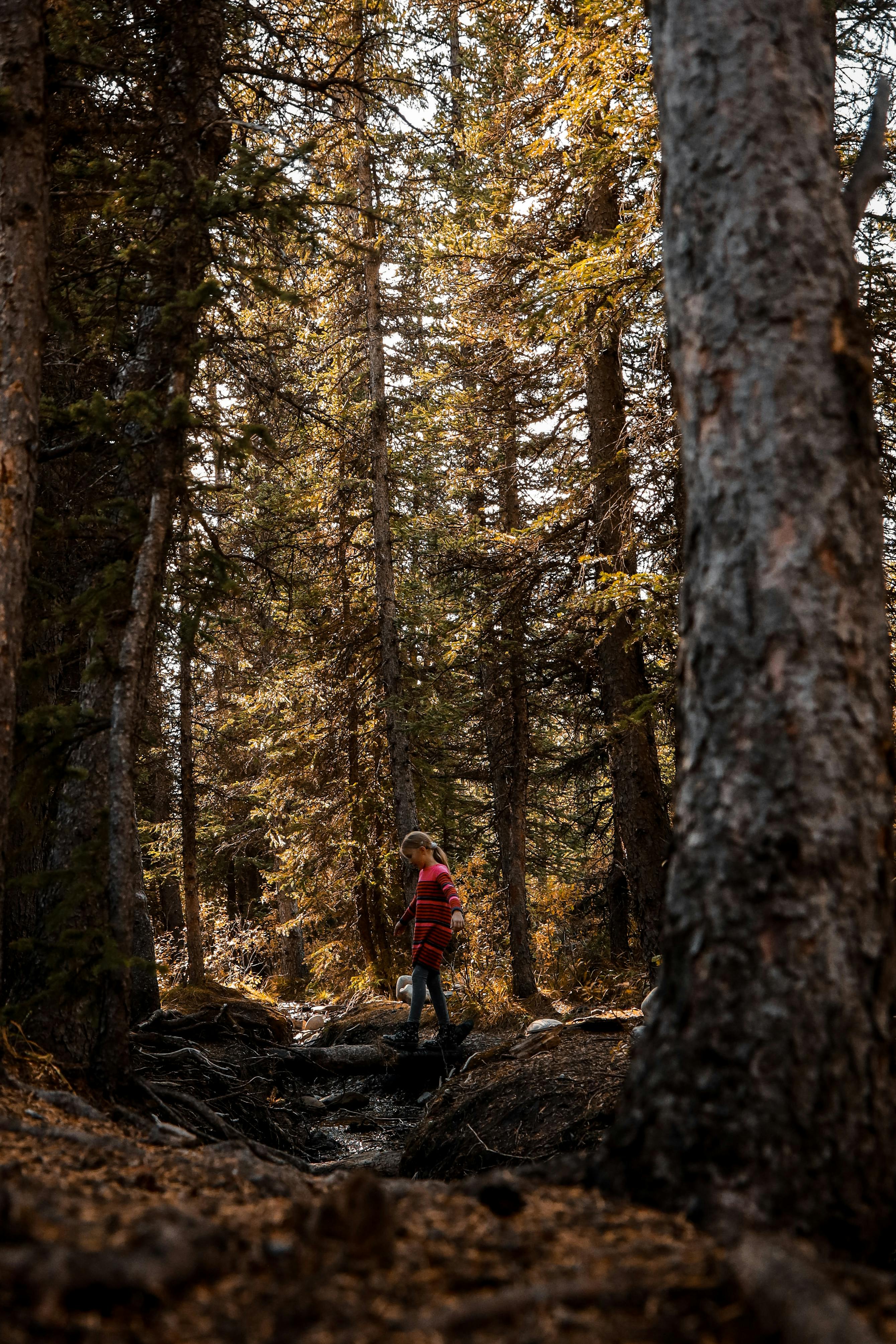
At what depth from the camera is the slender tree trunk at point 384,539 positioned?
44.1 ft

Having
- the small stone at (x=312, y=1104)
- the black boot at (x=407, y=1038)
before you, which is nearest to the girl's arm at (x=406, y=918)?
the black boot at (x=407, y=1038)

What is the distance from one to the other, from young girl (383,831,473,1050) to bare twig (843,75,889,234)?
21.0ft

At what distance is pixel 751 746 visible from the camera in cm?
232

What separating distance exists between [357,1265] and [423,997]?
6.86 m

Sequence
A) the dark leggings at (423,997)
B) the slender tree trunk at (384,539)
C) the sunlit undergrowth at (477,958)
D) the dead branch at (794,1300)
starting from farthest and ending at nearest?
the slender tree trunk at (384,539) → the sunlit undergrowth at (477,958) → the dark leggings at (423,997) → the dead branch at (794,1300)

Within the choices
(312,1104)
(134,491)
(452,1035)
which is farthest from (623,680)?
(134,491)

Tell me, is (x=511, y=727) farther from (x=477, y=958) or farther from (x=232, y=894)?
(x=232, y=894)

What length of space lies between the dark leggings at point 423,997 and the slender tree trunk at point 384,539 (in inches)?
189

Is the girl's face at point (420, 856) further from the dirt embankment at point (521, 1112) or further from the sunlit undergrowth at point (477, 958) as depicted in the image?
the sunlit undergrowth at point (477, 958)

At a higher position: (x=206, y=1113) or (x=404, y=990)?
(x=206, y=1113)

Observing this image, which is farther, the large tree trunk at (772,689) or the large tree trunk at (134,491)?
the large tree trunk at (134,491)

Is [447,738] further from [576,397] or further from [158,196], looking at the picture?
[158,196]

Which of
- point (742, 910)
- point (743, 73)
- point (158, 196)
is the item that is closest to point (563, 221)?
point (158, 196)

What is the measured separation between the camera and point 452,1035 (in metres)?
8.12
